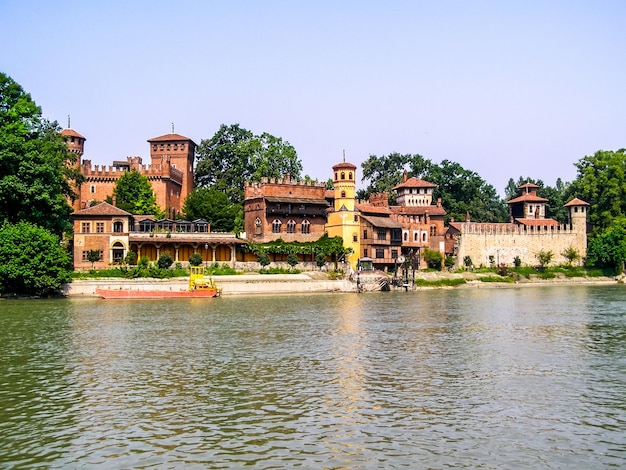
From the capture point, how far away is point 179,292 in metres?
49.6

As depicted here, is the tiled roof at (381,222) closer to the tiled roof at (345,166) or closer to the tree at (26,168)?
the tiled roof at (345,166)

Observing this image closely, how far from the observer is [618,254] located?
69.9m

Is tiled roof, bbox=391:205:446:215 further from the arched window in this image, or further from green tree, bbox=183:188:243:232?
green tree, bbox=183:188:243:232

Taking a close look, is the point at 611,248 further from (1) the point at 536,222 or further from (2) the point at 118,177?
(2) the point at 118,177

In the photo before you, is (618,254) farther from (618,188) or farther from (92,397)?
(92,397)

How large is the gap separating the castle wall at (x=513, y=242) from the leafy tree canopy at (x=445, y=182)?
10.5 m

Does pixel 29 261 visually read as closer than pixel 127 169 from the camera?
Yes

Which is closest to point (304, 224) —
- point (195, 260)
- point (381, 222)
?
point (381, 222)

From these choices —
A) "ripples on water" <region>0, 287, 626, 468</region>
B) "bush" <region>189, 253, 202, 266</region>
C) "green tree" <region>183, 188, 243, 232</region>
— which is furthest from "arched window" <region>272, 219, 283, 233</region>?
"ripples on water" <region>0, 287, 626, 468</region>

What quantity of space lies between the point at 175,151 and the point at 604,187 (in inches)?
1791

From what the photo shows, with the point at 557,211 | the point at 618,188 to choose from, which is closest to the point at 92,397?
the point at 618,188

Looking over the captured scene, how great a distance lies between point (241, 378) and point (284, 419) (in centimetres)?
455

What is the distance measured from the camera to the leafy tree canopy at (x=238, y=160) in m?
76.9

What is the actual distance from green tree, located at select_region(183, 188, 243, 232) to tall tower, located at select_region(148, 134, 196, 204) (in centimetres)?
914
